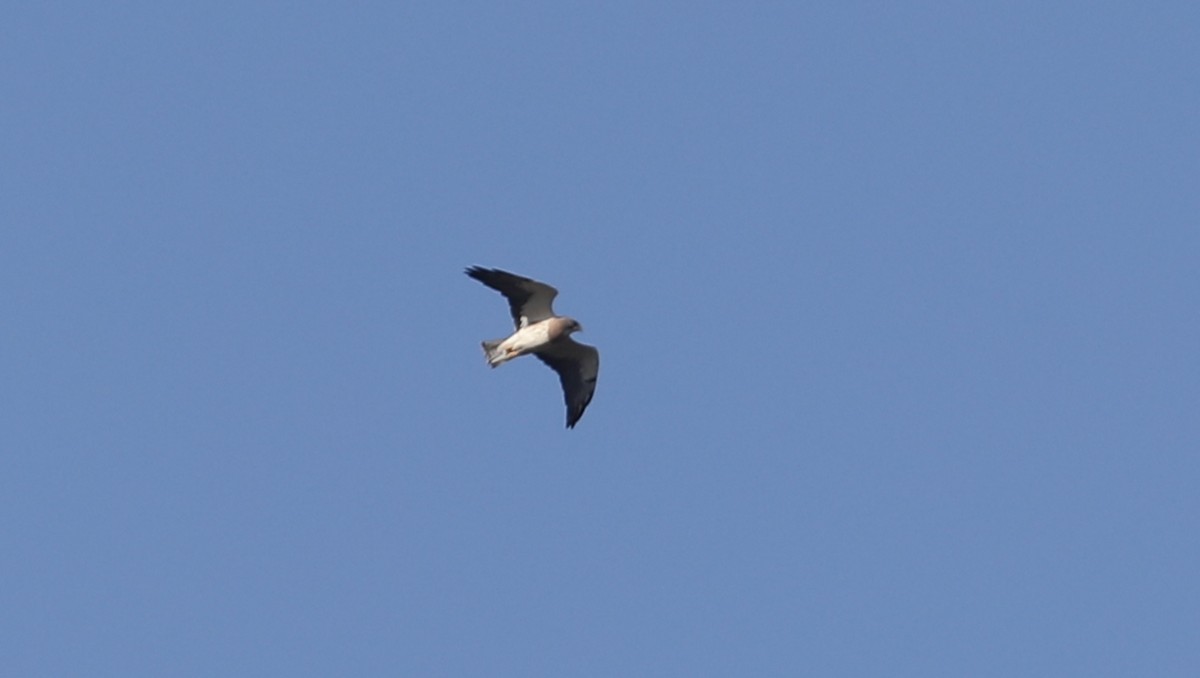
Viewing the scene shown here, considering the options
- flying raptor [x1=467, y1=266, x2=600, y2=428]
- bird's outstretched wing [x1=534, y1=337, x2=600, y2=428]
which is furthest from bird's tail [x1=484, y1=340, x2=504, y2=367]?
bird's outstretched wing [x1=534, y1=337, x2=600, y2=428]

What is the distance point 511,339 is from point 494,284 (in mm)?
854

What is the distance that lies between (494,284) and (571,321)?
127cm

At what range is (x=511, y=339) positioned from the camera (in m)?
36.1

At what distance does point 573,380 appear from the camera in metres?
37.2

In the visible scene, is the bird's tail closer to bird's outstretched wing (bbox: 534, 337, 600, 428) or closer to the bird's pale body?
the bird's pale body

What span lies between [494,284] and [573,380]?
2.13 m

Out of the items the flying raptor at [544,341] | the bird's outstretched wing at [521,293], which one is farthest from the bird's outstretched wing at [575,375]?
the bird's outstretched wing at [521,293]

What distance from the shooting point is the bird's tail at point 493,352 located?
36219 mm

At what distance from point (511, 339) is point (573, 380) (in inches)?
61.1

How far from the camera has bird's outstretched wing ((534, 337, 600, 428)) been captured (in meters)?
37.0

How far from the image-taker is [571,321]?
3619 centimetres

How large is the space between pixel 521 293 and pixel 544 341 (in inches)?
31.5

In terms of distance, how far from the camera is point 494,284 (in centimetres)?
3616

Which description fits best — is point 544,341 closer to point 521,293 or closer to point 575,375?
point 521,293
